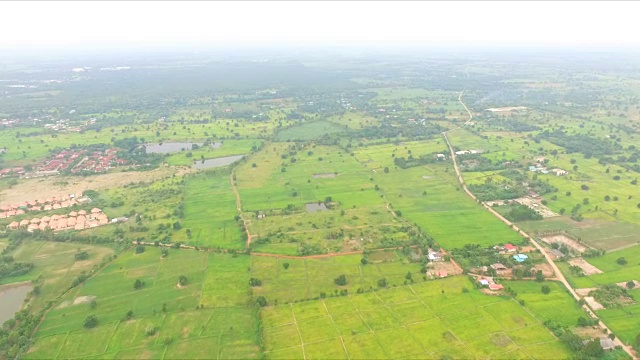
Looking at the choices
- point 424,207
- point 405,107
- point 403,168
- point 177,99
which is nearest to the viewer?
point 424,207

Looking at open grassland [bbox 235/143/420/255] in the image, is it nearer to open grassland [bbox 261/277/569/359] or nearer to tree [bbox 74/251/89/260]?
open grassland [bbox 261/277/569/359]

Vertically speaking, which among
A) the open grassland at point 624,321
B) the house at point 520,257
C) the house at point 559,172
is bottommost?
the open grassland at point 624,321

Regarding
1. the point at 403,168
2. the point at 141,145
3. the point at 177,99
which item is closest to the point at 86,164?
the point at 141,145

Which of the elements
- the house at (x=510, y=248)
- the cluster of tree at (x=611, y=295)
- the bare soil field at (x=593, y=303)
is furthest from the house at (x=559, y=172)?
the bare soil field at (x=593, y=303)

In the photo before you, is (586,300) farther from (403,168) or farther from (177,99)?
(177,99)

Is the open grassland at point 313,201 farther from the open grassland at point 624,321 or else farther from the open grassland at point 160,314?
the open grassland at point 624,321

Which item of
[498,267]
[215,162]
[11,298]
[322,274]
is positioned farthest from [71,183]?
[498,267]

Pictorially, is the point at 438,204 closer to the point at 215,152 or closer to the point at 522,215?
the point at 522,215
